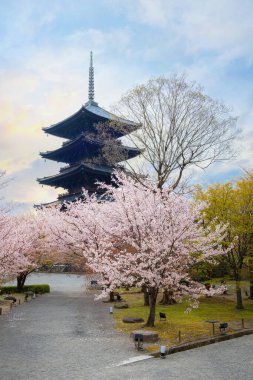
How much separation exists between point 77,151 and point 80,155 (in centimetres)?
72

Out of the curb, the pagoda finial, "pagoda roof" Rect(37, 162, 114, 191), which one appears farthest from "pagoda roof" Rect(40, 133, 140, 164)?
the curb

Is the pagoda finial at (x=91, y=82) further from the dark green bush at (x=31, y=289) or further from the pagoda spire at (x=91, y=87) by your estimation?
the dark green bush at (x=31, y=289)

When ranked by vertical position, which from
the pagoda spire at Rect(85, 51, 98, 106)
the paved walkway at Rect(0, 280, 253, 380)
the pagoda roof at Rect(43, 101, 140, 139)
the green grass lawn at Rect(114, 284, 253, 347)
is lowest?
the green grass lawn at Rect(114, 284, 253, 347)

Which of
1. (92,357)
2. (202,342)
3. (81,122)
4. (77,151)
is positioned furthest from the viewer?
(77,151)

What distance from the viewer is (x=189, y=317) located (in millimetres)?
20953

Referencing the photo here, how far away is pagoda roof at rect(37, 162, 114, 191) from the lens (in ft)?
168

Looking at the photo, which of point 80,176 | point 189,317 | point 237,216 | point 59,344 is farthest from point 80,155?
point 59,344

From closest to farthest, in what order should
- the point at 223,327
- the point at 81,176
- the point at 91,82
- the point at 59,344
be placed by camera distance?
→ the point at 59,344 → the point at 223,327 → the point at 81,176 → the point at 91,82

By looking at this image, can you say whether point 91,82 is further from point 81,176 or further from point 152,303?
point 152,303

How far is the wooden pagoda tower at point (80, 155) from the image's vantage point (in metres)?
51.7

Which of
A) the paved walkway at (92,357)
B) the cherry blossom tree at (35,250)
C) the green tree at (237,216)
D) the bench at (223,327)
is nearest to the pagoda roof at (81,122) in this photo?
the cherry blossom tree at (35,250)

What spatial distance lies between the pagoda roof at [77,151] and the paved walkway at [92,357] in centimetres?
3429

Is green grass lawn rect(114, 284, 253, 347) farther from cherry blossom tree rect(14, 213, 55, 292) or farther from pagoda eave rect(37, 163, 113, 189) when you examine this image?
pagoda eave rect(37, 163, 113, 189)

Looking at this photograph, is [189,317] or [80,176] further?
[80,176]
